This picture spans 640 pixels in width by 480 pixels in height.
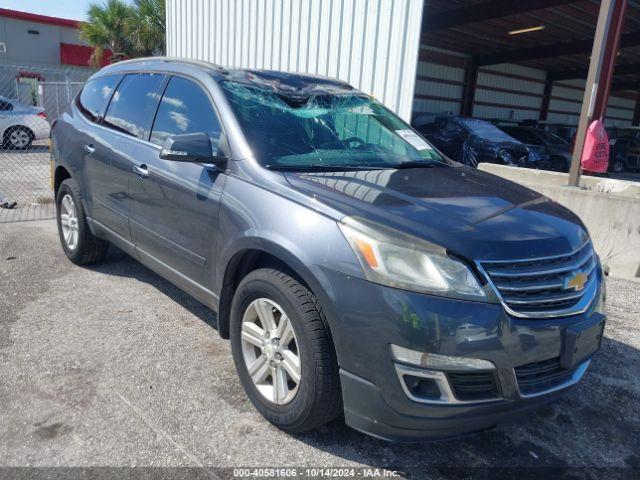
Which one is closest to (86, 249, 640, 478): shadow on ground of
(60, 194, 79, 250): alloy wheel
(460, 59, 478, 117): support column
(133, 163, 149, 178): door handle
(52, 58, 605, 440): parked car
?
(52, 58, 605, 440): parked car

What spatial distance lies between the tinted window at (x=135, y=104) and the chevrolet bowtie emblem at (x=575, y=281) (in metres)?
2.80

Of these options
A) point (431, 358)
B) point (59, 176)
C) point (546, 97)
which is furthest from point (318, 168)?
point (546, 97)

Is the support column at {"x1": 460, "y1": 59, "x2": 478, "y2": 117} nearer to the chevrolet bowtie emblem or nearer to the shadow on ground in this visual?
the shadow on ground

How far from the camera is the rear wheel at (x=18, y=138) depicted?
13.7 metres

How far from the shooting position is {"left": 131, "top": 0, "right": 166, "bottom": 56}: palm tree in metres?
22.9

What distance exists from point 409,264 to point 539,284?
60 cm

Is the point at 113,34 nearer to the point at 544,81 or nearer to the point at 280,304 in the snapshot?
the point at 544,81

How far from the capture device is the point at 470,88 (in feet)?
67.3

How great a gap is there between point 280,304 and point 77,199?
9.71 ft

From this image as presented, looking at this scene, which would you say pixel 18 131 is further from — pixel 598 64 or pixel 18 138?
pixel 598 64

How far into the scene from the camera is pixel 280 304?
244cm

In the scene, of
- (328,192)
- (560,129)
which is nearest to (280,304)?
(328,192)

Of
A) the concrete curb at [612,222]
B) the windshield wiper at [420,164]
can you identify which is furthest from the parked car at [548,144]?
the windshield wiper at [420,164]

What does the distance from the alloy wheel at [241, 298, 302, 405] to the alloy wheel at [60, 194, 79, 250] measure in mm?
2733
